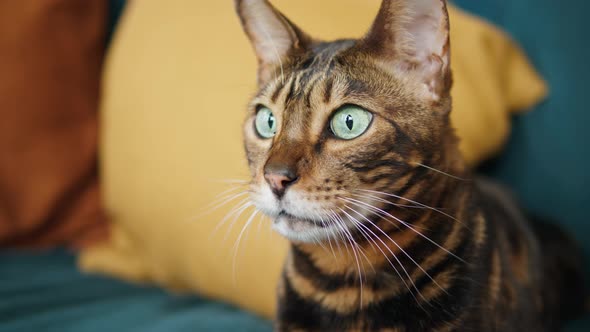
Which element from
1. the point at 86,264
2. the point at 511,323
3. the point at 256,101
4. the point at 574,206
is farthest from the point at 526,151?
the point at 86,264

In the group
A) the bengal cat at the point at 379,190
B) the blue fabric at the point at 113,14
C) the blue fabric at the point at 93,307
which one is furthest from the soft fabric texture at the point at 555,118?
the blue fabric at the point at 113,14

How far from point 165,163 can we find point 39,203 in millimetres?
479

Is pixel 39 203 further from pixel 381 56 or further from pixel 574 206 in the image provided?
pixel 574 206

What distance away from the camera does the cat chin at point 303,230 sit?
0.59 m

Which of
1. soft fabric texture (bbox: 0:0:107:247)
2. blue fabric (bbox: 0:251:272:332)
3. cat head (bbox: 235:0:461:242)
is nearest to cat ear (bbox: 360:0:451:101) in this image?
cat head (bbox: 235:0:461:242)

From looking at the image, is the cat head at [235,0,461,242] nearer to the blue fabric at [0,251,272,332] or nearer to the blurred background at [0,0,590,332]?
the blurred background at [0,0,590,332]

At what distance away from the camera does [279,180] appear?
0.57 metres

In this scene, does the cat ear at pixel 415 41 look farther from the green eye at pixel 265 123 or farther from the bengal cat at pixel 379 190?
the green eye at pixel 265 123

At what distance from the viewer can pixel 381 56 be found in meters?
0.62

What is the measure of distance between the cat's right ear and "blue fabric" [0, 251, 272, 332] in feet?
1.48

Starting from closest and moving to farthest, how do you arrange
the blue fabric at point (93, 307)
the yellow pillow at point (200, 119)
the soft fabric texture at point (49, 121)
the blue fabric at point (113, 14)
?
the yellow pillow at point (200, 119) → the blue fabric at point (93, 307) → the soft fabric texture at point (49, 121) → the blue fabric at point (113, 14)

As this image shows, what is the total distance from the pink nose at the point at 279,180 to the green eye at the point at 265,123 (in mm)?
88

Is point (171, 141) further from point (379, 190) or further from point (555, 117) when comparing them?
point (555, 117)

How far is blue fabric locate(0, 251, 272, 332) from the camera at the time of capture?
94cm
